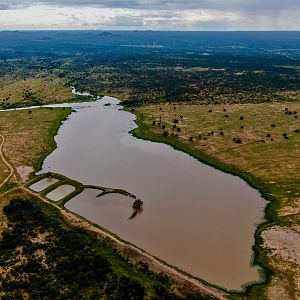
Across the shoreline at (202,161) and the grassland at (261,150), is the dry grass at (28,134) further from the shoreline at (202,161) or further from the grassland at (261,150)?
the grassland at (261,150)

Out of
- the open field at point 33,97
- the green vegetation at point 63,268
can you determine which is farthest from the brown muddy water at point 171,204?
the open field at point 33,97

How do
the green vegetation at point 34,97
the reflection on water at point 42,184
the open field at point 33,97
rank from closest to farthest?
the reflection on water at point 42,184 → the green vegetation at point 34,97 → the open field at point 33,97

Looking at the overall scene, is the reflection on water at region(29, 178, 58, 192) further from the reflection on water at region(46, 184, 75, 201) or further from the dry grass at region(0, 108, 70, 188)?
the dry grass at region(0, 108, 70, 188)

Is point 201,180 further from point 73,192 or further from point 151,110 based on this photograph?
point 151,110

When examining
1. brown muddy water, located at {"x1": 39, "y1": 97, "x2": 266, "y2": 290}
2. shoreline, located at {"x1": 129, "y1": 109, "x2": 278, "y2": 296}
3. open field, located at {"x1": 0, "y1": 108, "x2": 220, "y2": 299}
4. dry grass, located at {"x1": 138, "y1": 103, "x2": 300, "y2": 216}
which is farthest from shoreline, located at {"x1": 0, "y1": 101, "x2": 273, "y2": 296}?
dry grass, located at {"x1": 138, "y1": 103, "x2": 300, "y2": 216}

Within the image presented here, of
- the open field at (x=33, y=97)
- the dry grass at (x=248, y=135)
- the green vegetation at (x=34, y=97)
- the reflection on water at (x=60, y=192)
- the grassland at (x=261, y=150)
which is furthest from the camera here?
the open field at (x=33, y=97)

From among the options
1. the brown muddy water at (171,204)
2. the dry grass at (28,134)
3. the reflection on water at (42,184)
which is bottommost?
the dry grass at (28,134)

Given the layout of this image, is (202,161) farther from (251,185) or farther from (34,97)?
(34,97)
